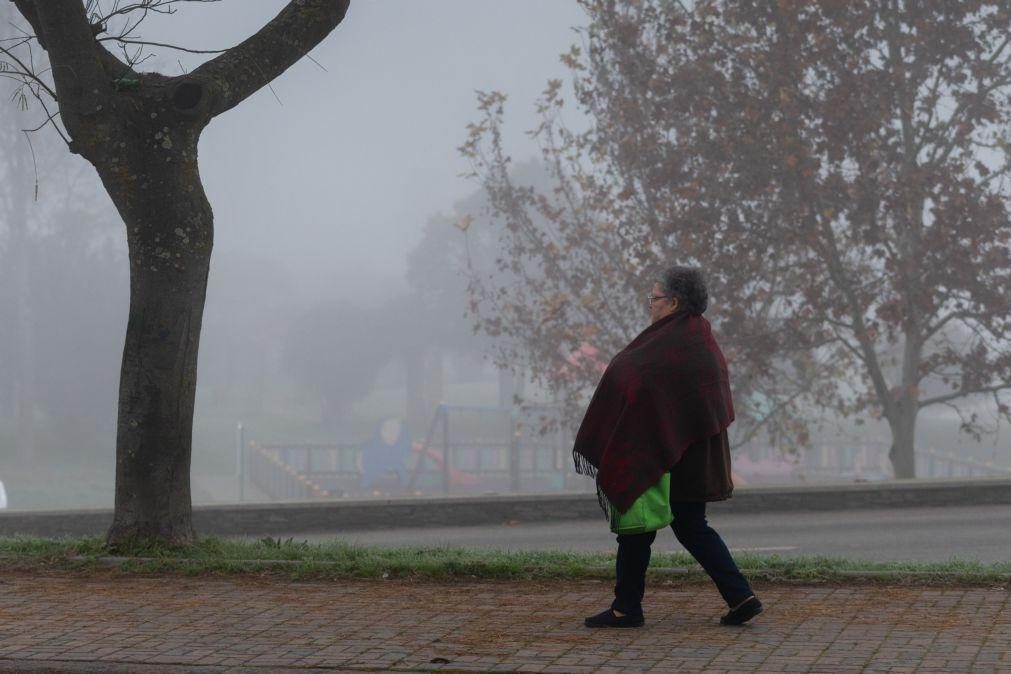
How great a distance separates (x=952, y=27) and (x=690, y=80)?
13.4 ft

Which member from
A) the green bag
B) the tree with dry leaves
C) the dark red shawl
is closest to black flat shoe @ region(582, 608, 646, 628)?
the green bag

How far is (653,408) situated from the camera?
247 inches

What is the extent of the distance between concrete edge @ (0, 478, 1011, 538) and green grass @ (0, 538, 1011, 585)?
447 cm

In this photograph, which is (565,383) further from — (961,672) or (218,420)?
(218,420)

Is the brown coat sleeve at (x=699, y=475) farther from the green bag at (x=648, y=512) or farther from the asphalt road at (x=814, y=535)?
the asphalt road at (x=814, y=535)

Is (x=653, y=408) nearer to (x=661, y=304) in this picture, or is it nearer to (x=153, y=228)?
(x=661, y=304)

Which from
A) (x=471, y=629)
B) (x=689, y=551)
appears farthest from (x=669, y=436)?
(x=471, y=629)

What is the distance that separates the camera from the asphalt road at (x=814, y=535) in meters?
11.2

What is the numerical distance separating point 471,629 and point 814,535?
694 cm

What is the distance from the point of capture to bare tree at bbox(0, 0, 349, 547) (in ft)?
28.9

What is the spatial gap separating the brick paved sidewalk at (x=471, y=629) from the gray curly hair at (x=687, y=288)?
1.50 metres

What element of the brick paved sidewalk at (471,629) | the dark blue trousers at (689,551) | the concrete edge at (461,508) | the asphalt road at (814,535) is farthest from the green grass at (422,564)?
the concrete edge at (461,508)

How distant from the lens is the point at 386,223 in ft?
462

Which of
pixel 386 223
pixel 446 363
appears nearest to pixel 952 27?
pixel 446 363
